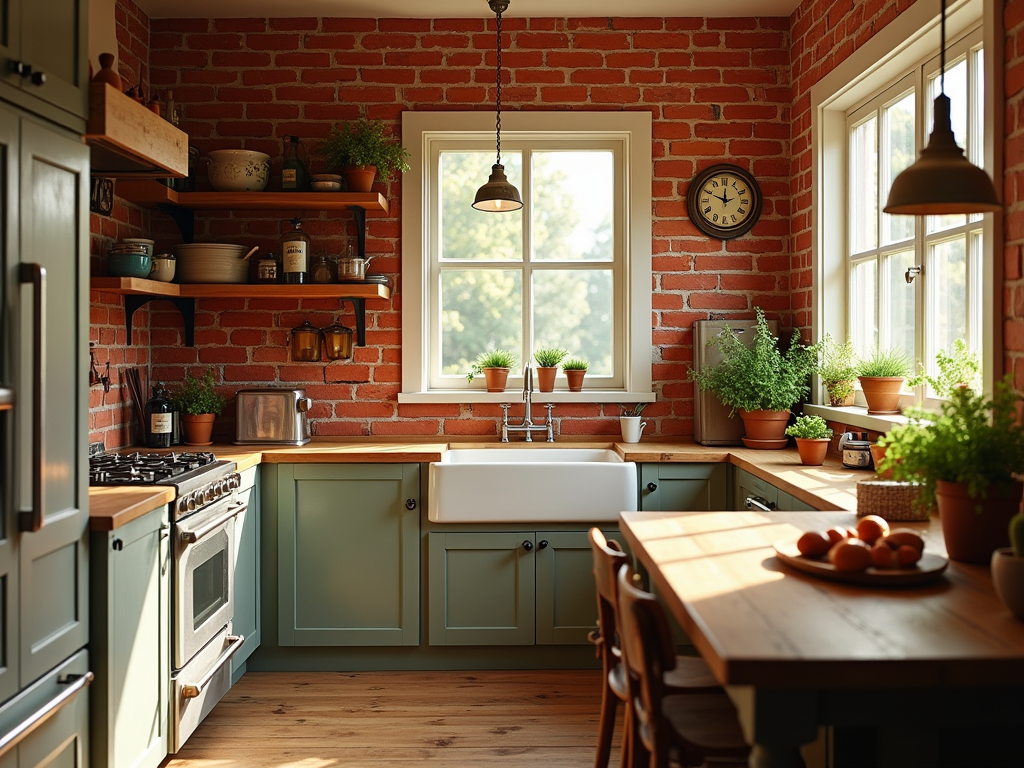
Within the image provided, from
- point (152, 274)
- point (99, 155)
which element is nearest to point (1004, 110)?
point (99, 155)

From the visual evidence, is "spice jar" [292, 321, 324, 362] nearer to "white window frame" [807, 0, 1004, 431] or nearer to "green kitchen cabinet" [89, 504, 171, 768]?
"green kitchen cabinet" [89, 504, 171, 768]

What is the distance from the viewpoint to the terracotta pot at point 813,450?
127 inches

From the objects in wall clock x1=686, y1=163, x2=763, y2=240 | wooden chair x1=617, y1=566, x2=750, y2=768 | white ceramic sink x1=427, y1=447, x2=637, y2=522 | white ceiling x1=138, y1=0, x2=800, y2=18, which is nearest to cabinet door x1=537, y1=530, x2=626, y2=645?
white ceramic sink x1=427, y1=447, x2=637, y2=522

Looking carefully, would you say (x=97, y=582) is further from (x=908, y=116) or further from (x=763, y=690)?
(x=908, y=116)

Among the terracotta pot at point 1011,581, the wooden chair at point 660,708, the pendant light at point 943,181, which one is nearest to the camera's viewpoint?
the terracotta pot at point 1011,581

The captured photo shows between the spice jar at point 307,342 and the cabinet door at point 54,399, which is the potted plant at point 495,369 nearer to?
the spice jar at point 307,342

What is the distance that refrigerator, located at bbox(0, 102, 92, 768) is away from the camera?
1910 mm

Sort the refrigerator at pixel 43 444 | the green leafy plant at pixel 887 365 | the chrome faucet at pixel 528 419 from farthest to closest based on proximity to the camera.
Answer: the chrome faucet at pixel 528 419 < the green leafy plant at pixel 887 365 < the refrigerator at pixel 43 444

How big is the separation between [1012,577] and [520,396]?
2733mm

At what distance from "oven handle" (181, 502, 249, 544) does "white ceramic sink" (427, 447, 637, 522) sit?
71 cm

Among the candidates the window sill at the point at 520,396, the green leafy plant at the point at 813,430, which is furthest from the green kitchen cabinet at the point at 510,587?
the green leafy plant at the point at 813,430

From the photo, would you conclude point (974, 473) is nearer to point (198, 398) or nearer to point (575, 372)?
point (575, 372)

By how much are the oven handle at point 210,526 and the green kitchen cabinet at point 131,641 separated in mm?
84

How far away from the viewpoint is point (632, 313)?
407 centimetres
